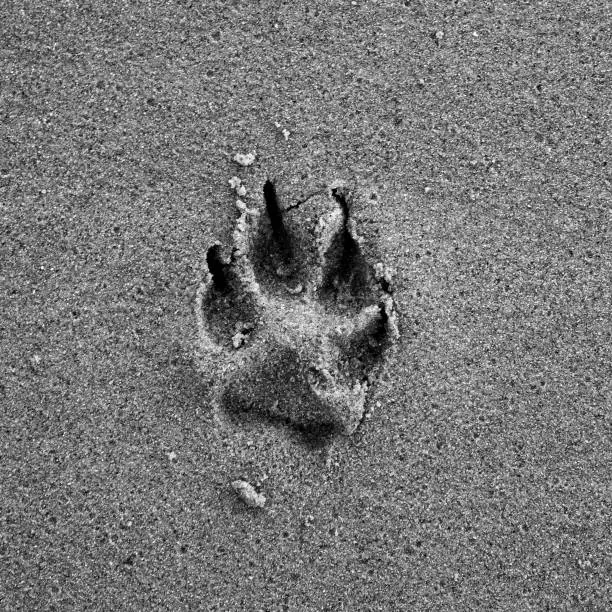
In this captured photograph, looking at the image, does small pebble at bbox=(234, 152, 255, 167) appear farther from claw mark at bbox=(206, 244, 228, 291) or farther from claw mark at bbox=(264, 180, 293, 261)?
claw mark at bbox=(206, 244, 228, 291)

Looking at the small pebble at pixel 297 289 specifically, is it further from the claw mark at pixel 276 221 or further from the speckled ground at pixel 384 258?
the speckled ground at pixel 384 258

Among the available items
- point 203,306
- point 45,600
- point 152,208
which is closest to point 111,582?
point 45,600

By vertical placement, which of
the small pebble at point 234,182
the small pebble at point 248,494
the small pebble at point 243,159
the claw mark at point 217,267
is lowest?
the small pebble at point 248,494

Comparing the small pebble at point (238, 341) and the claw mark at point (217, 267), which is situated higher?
the claw mark at point (217, 267)

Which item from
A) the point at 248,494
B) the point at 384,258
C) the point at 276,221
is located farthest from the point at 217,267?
the point at 248,494

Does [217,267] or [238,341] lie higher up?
[217,267]

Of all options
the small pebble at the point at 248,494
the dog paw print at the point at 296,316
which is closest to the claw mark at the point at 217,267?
the dog paw print at the point at 296,316

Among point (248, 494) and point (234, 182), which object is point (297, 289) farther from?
point (248, 494)
